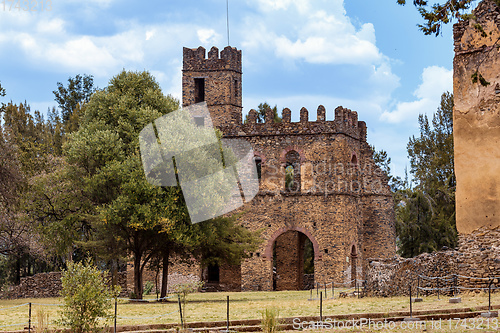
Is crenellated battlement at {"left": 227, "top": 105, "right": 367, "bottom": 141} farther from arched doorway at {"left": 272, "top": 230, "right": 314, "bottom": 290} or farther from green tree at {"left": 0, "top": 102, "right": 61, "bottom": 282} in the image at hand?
green tree at {"left": 0, "top": 102, "right": 61, "bottom": 282}

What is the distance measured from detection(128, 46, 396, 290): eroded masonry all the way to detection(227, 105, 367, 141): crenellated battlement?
49 mm

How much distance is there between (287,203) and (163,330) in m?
20.8

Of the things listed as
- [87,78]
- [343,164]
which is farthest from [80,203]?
[87,78]

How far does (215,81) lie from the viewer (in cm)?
3775

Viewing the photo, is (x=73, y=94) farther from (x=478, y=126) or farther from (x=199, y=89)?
(x=478, y=126)

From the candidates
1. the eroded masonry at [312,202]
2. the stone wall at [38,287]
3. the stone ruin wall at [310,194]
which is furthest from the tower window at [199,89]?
the stone wall at [38,287]

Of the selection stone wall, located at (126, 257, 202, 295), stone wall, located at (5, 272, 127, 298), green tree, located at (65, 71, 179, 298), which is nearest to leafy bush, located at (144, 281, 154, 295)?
stone wall, located at (126, 257, 202, 295)

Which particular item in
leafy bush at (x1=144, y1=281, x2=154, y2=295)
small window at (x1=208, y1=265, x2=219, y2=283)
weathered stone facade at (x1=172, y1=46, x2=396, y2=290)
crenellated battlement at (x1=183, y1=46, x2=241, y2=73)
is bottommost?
leafy bush at (x1=144, y1=281, x2=154, y2=295)

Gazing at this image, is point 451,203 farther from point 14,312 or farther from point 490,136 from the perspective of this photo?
point 14,312

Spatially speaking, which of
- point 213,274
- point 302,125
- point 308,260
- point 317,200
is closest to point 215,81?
point 302,125

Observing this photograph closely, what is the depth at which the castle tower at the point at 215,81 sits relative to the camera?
3741 centimetres

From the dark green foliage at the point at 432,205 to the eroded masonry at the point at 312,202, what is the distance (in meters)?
4.92

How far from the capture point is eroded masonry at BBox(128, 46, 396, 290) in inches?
1366

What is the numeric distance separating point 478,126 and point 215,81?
19.9m
